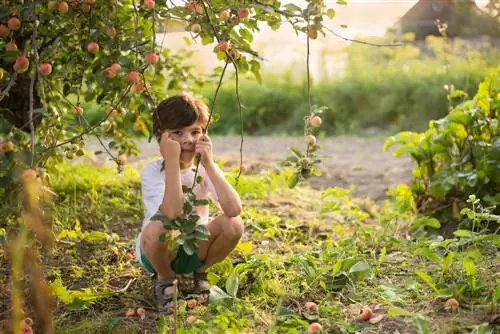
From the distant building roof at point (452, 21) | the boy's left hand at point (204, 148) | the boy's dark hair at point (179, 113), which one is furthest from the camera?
the distant building roof at point (452, 21)

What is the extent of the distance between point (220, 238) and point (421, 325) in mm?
766

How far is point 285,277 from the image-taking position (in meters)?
2.83

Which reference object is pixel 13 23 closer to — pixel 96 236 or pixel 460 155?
pixel 96 236

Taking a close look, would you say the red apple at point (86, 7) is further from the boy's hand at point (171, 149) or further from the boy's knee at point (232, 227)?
the boy's knee at point (232, 227)

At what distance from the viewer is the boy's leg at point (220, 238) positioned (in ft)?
8.61

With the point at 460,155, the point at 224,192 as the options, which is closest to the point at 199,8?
the point at 224,192

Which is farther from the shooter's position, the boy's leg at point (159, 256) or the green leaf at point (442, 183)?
the green leaf at point (442, 183)

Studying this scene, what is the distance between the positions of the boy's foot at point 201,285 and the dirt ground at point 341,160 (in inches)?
62.4

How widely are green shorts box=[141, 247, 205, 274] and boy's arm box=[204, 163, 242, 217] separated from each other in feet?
0.77

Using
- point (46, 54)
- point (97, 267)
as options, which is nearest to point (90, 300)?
point (97, 267)

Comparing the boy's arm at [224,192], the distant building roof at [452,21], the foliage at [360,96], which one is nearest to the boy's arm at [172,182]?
the boy's arm at [224,192]

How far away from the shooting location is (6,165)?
2.15m

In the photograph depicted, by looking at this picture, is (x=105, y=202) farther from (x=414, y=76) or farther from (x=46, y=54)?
(x=414, y=76)

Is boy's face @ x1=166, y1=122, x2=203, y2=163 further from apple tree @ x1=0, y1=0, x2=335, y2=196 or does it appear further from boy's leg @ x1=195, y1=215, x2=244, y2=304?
boy's leg @ x1=195, y1=215, x2=244, y2=304
